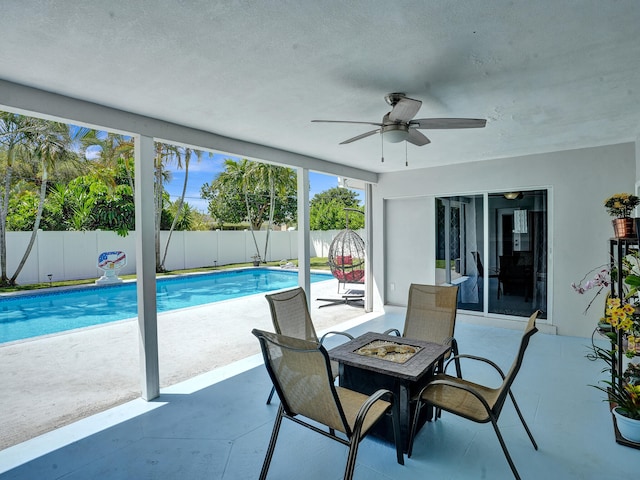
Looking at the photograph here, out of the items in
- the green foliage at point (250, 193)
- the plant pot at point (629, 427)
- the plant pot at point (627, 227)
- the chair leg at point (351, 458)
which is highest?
the green foliage at point (250, 193)

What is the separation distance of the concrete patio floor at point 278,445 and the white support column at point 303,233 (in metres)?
1.86

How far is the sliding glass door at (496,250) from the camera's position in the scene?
17.9 ft

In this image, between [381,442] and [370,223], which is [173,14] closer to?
[381,442]

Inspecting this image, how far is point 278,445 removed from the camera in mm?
2553

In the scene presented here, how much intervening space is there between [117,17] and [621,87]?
11.6 ft

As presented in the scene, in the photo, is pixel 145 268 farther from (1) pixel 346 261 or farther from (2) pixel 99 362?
(1) pixel 346 261

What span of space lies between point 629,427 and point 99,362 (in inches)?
204

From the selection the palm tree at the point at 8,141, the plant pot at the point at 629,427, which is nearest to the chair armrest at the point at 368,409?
the plant pot at the point at 629,427

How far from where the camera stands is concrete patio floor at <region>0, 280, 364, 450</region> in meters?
3.14

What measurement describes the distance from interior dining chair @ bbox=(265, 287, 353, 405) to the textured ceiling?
68.4 inches

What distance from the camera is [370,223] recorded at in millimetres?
7074

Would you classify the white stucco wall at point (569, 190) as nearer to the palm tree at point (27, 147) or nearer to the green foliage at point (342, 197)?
the palm tree at point (27, 147)

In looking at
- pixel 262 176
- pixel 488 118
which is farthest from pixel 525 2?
pixel 262 176

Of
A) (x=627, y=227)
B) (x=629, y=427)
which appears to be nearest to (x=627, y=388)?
(x=629, y=427)
